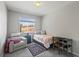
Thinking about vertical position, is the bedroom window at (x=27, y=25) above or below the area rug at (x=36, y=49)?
above

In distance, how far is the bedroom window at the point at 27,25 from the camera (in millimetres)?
5423

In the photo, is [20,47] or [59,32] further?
[59,32]

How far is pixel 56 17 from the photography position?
4254mm

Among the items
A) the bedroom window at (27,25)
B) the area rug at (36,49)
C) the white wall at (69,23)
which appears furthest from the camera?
the bedroom window at (27,25)

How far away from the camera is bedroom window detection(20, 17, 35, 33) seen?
5.42 meters

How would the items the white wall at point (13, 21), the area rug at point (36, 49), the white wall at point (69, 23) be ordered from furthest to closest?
the white wall at point (13, 21) → the area rug at point (36, 49) → the white wall at point (69, 23)

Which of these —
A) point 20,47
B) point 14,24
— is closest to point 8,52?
point 20,47

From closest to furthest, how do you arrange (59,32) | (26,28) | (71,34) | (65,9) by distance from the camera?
1. (71,34)
2. (65,9)
3. (59,32)
4. (26,28)

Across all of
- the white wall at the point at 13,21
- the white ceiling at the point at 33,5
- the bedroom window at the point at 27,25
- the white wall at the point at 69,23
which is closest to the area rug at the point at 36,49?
the white wall at the point at 69,23

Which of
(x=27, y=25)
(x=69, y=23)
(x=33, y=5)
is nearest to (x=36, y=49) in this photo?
(x=69, y=23)

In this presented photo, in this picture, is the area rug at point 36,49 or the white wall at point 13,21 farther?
the white wall at point 13,21

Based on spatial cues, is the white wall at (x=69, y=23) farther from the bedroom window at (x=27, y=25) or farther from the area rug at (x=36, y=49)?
the bedroom window at (x=27, y=25)

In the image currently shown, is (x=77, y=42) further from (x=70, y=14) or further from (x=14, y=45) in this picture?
(x=14, y=45)

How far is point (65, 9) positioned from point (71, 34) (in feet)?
4.27
